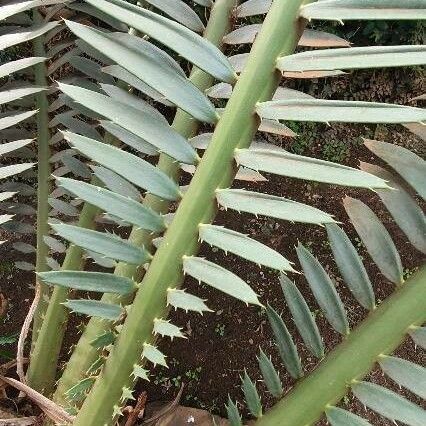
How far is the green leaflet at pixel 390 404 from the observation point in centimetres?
57

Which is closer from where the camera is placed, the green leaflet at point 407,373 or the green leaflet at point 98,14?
the green leaflet at point 407,373

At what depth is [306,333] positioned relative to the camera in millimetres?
681

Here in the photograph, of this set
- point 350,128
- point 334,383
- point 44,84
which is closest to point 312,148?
point 350,128

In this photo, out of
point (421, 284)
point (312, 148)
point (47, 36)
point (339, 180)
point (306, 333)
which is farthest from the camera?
point (312, 148)

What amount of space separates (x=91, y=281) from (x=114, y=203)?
105 millimetres

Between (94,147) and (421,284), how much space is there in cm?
36

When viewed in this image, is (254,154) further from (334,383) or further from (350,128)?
(350,128)

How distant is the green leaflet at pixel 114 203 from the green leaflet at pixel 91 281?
0.09 m

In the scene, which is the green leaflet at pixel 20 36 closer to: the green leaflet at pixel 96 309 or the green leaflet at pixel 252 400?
the green leaflet at pixel 96 309

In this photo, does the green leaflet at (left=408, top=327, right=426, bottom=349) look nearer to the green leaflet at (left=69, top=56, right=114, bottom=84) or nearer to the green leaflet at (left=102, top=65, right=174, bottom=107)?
the green leaflet at (left=102, top=65, right=174, bottom=107)

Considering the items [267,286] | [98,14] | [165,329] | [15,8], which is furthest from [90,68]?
[267,286]

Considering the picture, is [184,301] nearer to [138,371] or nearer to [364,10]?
[138,371]

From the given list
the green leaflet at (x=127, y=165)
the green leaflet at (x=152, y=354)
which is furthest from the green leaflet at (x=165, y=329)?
the green leaflet at (x=127, y=165)

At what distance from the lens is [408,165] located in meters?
0.59
